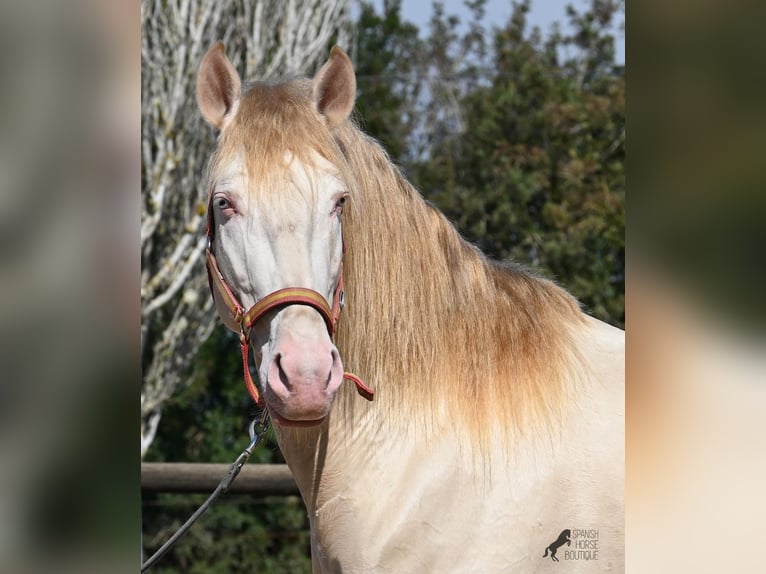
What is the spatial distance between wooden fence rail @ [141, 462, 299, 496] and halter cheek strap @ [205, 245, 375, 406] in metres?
1.91

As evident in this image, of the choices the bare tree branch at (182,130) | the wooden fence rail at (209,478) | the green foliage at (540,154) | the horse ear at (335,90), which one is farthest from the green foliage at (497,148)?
the horse ear at (335,90)

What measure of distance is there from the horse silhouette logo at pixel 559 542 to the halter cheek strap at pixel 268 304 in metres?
0.51

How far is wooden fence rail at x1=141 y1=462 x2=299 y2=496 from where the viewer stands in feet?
11.4

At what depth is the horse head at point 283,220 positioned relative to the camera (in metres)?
1.43

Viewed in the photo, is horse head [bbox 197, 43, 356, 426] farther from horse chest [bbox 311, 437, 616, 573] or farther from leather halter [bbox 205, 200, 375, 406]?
horse chest [bbox 311, 437, 616, 573]

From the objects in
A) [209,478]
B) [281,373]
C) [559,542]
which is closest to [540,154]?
[209,478]

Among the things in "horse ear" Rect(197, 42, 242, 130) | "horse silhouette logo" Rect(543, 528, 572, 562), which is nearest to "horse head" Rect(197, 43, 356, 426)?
"horse ear" Rect(197, 42, 242, 130)

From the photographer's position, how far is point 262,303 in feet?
4.91

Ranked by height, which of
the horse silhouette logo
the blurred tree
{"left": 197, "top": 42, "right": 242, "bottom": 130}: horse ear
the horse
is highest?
{"left": 197, "top": 42, "right": 242, "bottom": 130}: horse ear

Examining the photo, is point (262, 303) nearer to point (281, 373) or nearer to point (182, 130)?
point (281, 373)

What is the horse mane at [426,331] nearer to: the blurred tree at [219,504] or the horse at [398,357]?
the horse at [398,357]
